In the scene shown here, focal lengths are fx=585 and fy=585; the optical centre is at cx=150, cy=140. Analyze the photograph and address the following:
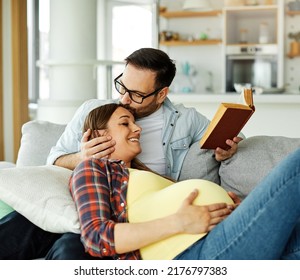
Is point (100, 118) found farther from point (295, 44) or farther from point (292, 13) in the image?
point (292, 13)

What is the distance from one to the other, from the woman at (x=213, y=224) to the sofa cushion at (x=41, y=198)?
4.4 inches

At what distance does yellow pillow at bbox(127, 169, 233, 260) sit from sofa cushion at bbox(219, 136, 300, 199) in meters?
0.60

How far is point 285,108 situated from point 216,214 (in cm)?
330

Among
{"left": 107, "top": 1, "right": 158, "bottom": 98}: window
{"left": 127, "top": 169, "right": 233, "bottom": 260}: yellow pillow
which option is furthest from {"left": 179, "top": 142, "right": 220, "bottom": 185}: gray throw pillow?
{"left": 107, "top": 1, "right": 158, "bottom": 98}: window

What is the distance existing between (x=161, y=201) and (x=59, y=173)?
0.50m

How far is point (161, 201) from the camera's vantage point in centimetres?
180

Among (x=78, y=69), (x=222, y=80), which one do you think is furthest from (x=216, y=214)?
(x=222, y=80)

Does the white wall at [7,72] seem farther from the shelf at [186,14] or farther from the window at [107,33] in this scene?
the shelf at [186,14]

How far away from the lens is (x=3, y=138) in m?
5.75

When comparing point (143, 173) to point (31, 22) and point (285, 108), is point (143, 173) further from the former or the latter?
point (31, 22)

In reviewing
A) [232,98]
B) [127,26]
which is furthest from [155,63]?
[127,26]

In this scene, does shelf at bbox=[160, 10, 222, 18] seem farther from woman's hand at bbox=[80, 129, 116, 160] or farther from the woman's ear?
woman's hand at bbox=[80, 129, 116, 160]

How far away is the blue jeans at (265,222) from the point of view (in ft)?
5.34

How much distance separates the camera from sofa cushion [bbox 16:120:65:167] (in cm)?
271
